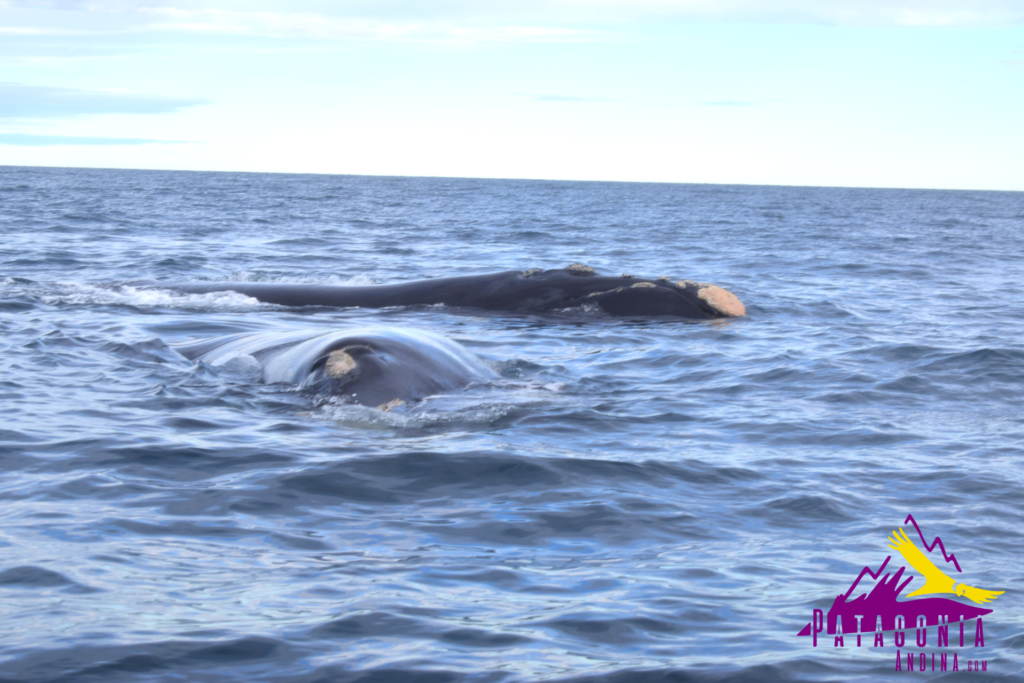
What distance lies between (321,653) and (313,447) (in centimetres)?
328

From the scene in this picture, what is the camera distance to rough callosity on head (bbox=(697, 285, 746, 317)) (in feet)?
52.3

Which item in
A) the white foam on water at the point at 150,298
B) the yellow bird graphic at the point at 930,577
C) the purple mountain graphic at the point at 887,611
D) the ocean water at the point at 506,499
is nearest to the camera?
the ocean water at the point at 506,499

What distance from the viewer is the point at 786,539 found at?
6043 mm

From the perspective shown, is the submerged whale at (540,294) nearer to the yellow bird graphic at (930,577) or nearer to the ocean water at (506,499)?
the ocean water at (506,499)

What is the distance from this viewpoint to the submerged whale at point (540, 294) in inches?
621

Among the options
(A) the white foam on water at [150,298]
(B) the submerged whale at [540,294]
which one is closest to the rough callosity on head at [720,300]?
(B) the submerged whale at [540,294]

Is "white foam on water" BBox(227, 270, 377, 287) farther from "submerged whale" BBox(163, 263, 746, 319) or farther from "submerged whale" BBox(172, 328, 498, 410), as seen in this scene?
"submerged whale" BBox(172, 328, 498, 410)

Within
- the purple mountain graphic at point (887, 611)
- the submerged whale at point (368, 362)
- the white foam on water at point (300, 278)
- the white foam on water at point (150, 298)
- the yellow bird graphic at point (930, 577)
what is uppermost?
the white foam on water at point (300, 278)

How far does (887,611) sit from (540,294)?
37.3 feet

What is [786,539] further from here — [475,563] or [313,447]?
[313,447]

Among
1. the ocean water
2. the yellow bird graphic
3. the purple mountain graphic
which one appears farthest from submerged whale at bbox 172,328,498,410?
the purple mountain graphic

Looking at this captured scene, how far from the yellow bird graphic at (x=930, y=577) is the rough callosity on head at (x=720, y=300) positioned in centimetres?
999

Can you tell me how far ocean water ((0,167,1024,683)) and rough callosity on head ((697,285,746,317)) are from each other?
659mm

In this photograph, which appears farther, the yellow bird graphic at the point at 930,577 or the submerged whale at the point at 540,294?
the submerged whale at the point at 540,294
